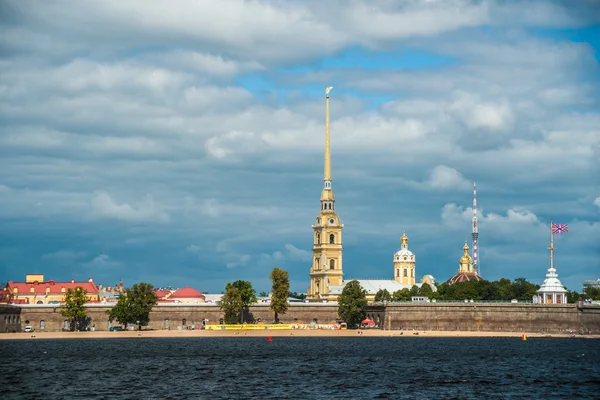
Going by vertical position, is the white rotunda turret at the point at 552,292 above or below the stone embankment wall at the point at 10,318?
above

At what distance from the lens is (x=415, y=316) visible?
563 feet

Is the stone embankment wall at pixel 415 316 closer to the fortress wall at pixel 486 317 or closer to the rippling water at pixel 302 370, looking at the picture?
the fortress wall at pixel 486 317

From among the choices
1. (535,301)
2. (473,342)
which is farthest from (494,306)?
(473,342)

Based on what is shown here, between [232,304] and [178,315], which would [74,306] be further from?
[232,304]

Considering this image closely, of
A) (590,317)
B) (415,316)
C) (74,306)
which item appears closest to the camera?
(590,317)

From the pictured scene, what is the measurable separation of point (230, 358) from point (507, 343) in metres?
48.2

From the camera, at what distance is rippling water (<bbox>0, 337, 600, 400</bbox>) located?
239 feet

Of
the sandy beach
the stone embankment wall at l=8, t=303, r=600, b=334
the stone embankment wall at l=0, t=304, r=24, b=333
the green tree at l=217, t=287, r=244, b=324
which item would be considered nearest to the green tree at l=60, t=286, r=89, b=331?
the sandy beach

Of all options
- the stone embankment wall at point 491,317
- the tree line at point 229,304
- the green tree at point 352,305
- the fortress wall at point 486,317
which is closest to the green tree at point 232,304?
the tree line at point 229,304

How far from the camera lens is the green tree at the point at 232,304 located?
17362 cm

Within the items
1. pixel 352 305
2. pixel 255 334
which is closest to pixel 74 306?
pixel 255 334

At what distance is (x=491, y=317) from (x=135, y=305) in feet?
188

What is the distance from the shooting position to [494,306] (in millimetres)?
163875

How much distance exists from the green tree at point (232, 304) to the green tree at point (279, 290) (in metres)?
6.49
